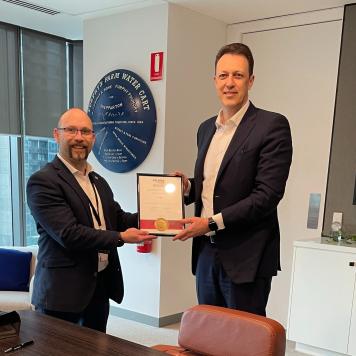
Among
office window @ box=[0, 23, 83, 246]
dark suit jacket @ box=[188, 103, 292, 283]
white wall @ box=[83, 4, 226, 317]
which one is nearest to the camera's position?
dark suit jacket @ box=[188, 103, 292, 283]

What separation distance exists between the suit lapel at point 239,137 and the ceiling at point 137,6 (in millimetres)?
1914

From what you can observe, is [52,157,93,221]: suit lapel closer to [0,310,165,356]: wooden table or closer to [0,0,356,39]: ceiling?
[0,310,165,356]: wooden table

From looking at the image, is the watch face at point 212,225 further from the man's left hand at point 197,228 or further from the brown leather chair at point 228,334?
the brown leather chair at point 228,334

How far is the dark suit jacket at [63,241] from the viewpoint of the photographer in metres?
1.81

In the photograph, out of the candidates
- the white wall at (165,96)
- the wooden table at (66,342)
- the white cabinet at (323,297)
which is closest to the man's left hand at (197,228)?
the wooden table at (66,342)

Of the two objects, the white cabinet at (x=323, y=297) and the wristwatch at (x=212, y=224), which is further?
the white cabinet at (x=323, y=297)

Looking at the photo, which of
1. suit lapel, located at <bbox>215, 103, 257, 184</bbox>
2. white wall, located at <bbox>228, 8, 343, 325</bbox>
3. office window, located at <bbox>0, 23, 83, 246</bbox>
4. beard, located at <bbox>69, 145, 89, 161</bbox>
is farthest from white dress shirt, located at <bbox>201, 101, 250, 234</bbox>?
office window, located at <bbox>0, 23, 83, 246</bbox>

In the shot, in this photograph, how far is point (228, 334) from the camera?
4.58ft

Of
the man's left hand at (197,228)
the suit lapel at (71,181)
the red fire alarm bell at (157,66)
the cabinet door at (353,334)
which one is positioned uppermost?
the red fire alarm bell at (157,66)

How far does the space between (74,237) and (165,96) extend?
6.33 feet

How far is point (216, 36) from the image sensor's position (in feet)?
12.5

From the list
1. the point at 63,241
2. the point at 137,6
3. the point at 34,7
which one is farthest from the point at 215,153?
the point at 34,7

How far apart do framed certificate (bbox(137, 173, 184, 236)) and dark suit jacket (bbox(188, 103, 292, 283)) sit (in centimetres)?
23

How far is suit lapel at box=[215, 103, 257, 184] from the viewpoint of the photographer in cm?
175
